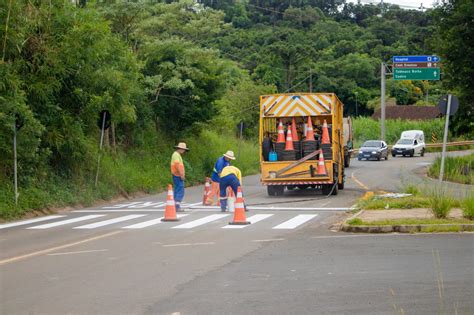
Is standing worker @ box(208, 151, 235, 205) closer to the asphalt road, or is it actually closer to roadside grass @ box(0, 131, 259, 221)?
roadside grass @ box(0, 131, 259, 221)

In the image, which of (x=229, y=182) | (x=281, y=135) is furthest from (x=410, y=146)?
(x=229, y=182)

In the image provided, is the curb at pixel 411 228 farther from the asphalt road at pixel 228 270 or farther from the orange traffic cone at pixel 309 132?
the orange traffic cone at pixel 309 132

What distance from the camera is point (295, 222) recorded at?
18.0 metres

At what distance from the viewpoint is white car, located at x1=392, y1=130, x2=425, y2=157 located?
210 feet

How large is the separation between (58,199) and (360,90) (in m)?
68.7

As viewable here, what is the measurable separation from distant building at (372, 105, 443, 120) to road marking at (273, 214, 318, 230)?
72650 mm

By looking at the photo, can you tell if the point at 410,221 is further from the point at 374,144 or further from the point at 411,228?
the point at 374,144

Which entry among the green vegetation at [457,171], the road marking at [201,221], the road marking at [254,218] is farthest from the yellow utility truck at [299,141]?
the road marking at [201,221]

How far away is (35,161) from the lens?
23266 mm

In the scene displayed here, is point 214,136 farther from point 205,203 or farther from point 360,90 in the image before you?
point 360,90

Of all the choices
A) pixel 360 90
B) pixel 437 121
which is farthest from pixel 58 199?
pixel 360 90

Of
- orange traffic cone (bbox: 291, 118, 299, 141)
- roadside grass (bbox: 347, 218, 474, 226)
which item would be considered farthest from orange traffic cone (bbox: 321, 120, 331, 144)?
roadside grass (bbox: 347, 218, 474, 226)

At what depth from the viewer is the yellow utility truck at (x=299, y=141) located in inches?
1028

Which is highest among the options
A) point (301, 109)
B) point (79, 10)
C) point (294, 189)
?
point (79, 10)
